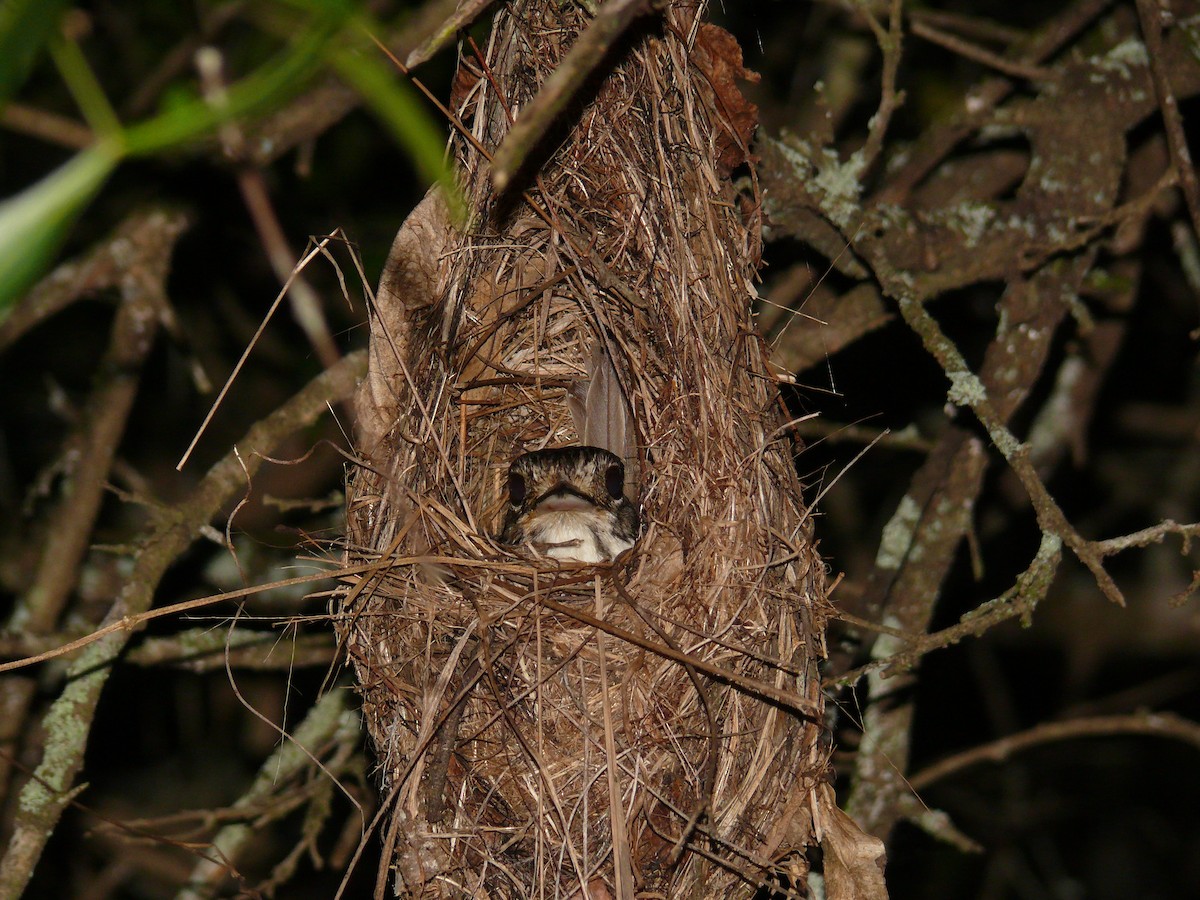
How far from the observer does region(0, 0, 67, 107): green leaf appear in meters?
0.89

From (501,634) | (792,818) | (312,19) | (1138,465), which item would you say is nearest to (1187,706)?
(1138,465)

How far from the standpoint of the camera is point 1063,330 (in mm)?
4543

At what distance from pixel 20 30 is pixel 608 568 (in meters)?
2.33

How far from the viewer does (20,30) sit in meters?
0.90

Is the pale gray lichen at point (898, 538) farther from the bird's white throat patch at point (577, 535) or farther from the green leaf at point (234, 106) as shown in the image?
the green leaf at point (234, 106)

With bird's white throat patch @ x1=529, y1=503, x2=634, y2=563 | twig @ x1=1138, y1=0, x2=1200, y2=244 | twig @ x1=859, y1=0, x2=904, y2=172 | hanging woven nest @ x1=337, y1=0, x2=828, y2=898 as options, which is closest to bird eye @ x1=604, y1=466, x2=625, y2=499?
bird's white throat patch @ x1=529, y1=503, x2=634, y2=563

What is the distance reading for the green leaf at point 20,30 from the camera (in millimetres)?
886

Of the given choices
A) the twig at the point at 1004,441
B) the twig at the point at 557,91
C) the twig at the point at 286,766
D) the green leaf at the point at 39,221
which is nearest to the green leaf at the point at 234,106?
the green leaf at the point at 39,221

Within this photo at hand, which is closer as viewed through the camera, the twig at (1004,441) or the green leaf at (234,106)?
the green leaf at (234,106)

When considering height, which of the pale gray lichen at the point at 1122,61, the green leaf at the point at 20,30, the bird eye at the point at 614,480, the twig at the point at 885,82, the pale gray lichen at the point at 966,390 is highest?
the pale gray lichen at the point at 1122,61

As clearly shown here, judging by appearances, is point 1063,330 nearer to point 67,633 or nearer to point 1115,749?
point 67,633

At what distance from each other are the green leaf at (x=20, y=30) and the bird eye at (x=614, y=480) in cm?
302

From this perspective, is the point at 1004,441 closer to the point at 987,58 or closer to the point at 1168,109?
the point at 1168,109

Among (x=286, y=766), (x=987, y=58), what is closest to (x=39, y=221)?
(x=286, y=766)
